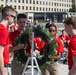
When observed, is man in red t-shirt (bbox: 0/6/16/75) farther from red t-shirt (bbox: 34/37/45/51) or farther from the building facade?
the building facade

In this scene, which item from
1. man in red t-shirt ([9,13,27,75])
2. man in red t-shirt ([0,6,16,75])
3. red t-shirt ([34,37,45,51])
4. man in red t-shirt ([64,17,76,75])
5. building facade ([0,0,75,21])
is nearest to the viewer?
man in red t-shirt ([64,17,76,75])

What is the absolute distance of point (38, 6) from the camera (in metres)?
131

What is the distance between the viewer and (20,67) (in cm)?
596

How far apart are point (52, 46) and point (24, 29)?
0.59 meters

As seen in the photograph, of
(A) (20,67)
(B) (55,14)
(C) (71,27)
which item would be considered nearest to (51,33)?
(A) (20,67)

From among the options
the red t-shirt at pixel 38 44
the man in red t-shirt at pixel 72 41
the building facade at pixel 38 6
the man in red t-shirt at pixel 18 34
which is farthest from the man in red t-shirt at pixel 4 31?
the building facade at pixel 38 6

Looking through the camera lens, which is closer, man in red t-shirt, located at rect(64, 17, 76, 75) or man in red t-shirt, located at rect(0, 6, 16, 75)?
man in red t-shirt, located at rect(64, 17, 76, 75)

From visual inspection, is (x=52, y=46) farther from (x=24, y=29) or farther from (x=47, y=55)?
(x=24, y=29)

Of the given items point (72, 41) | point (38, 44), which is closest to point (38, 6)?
point (38, 44)

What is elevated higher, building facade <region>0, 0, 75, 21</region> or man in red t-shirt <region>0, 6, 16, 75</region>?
building facade <region>0, 0, 75, 21</region>

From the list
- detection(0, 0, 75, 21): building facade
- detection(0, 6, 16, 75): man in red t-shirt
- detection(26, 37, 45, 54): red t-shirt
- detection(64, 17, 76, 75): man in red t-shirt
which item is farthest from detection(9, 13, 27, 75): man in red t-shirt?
detection(0, 0, 75, 21): building facade

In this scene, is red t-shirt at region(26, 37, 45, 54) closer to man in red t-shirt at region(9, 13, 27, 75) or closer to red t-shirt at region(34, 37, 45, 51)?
red t-shirt at region(34, 37, 45, 51)

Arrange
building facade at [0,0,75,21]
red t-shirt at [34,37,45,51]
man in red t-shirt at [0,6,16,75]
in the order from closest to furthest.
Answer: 1. man in red t-shirt at [0,6,16,75]
2. red t-shirt at [34,37,45,51]
3. building facade at [0,0,75,21]

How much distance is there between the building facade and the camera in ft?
382
